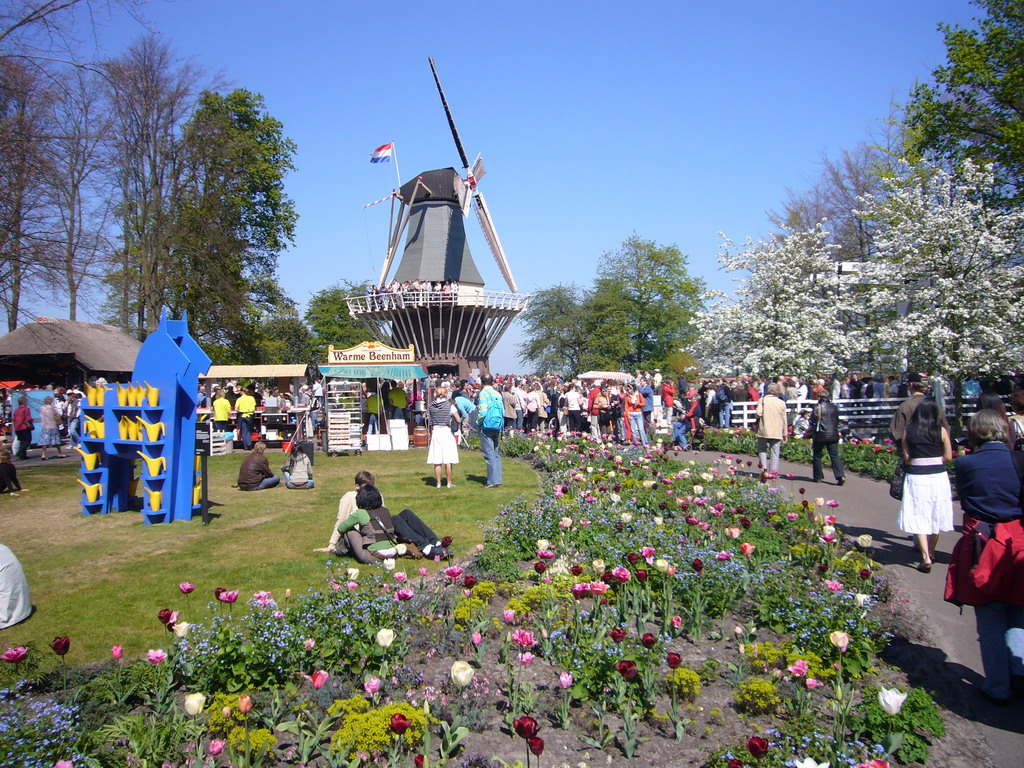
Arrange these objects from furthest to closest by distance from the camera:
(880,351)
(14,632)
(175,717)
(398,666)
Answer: (880,351) < (14,632) < (398,666) < (175,717)

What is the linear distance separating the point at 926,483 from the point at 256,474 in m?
9.50

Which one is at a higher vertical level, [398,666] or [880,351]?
[880,351]

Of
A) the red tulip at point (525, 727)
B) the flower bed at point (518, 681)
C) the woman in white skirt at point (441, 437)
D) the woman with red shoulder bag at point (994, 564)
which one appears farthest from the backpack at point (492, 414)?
the red tulip at point (525, 727)

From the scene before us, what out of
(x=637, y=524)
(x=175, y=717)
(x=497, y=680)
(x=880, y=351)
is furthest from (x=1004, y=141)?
(x=175, y=717)

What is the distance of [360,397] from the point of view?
62.9 feet

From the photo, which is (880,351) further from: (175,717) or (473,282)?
(473,282)

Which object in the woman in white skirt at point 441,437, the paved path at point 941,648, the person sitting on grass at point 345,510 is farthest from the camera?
the woman in white skirt at point 441,437

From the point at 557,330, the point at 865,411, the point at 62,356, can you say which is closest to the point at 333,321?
the point at 557,330

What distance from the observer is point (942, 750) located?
3.70 m

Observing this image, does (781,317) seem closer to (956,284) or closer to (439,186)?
(956,284)

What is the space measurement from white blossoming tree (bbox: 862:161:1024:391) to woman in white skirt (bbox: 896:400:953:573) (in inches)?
414

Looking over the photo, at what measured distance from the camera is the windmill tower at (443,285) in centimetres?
3888

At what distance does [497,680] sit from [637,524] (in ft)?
8.20

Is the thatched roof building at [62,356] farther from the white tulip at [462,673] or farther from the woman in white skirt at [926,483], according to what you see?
the white tulip at [462,673]
